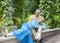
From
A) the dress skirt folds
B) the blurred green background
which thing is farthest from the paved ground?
the dress skirt folds

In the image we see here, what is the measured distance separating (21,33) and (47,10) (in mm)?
4647

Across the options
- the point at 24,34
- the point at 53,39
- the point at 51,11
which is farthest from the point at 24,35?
the point at 51,11

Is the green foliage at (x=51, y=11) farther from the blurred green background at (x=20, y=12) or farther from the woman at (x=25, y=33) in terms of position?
the woman at (x=25, y=33)

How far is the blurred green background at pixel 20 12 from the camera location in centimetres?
1016

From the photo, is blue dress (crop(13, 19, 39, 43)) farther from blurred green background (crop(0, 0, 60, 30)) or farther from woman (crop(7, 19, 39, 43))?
blurred green background (crop(0, 0, 60, 30))

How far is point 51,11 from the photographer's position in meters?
11.8

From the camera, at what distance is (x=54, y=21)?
11.9 metres

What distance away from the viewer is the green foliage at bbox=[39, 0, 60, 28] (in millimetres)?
11656

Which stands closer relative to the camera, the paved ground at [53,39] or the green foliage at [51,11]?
the paved ground at [53,39]

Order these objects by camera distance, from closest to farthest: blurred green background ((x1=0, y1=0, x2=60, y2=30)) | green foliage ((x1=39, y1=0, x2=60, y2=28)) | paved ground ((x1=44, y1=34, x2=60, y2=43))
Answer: paved ground ((x1=44, y1=34, x2=60, y2=43)) → blurred green background ((x1=0, y1=0, x2=60, y2=30)) → green foliage ((x1=39, y1=0, x2=60, y2=28))

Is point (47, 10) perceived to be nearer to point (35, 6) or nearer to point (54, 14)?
point (54, 14)

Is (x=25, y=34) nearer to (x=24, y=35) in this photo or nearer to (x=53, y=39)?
(x=24, y=35)

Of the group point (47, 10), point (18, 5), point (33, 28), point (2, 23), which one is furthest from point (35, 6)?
point (33, 28)

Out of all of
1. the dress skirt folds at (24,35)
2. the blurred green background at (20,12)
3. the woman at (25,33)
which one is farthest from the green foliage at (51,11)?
the dress skirt folds at (24,35)
